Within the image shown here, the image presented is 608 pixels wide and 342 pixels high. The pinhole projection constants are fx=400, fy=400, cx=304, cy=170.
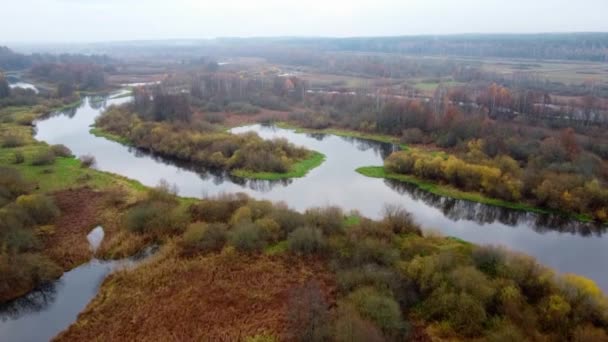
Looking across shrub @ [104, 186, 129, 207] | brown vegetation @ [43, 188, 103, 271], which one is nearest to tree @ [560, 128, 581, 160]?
shrub @ [104, 186, 129, 207]

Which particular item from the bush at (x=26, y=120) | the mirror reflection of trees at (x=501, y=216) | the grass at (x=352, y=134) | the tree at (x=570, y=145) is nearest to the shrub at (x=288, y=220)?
the mirror reflection of trees at (x=501, y=216)

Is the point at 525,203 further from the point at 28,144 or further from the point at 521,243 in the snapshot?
the point at 28,144

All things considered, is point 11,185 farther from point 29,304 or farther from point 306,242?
point 306,242

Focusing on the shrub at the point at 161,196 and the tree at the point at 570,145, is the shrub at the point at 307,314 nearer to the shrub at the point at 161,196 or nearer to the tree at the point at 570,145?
the shrub at the point at 161,196

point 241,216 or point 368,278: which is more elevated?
point 241,216

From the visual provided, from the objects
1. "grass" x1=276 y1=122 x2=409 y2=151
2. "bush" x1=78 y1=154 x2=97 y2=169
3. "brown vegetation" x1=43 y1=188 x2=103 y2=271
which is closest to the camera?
"brown vegetation" x1=43 y1=188 x2=103 y2=271

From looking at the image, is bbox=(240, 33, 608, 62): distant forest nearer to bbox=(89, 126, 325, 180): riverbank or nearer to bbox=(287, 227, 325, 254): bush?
bbox=(89, 126, 325, 180): riverbank

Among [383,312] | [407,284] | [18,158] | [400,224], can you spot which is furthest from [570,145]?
[18,158]
